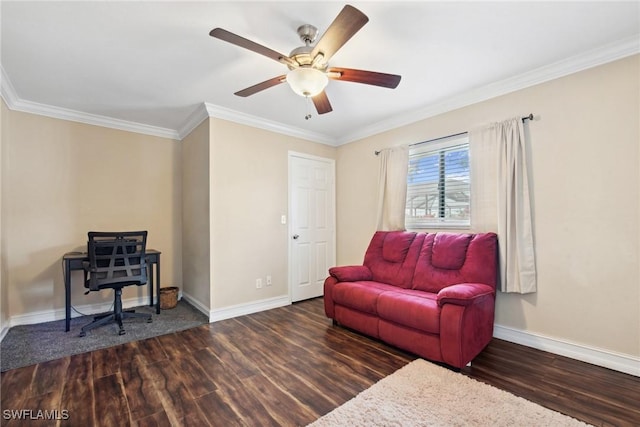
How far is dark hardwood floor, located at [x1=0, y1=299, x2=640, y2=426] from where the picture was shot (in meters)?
1.73

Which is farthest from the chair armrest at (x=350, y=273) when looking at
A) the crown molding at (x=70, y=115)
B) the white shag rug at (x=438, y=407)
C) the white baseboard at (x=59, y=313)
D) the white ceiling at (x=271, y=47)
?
the crown molding at (x=70, y=115)

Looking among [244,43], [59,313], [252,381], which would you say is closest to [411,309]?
[252,381]

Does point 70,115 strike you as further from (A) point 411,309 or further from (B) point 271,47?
(A) point 411,309

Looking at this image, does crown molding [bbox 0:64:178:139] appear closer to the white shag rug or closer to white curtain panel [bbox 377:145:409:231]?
white curtain panel [bbox 377:145:409:231]

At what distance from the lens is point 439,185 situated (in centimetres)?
338

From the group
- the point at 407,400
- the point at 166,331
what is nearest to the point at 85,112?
the point at 166,331

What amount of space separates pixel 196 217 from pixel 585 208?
4.07 m

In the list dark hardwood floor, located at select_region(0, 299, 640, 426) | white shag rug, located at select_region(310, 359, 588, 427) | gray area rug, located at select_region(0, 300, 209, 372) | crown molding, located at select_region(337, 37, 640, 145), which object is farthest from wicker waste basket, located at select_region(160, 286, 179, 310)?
crown molding, located at select_region(337, 37, 640, 145)

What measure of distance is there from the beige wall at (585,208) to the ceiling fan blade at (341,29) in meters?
2.04

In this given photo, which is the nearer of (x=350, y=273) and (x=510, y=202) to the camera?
(x=510, y=202)

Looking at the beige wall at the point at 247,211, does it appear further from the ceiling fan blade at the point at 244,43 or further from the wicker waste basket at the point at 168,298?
the ceiling fan blade at the point at 244,43

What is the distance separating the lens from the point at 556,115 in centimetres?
252

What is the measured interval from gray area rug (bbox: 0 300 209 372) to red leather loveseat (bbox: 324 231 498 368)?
180 cm

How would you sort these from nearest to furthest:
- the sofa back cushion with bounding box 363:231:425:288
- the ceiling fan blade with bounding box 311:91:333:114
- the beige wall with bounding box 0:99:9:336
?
1. the ceiling fan blade with bounding box 311:91:333:114
2. the beige wall with bounding box 0:99:9:336
3. the sofa back cushion with bounding box 363:231:425:288
